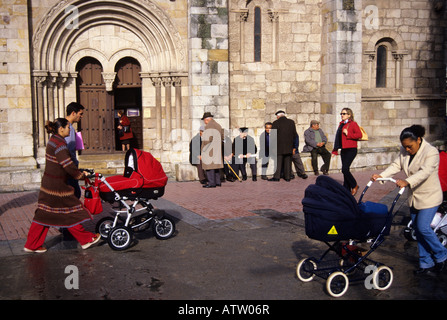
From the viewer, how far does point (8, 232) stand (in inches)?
338

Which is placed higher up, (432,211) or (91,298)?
(432,211)

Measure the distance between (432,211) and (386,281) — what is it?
3.43 feet

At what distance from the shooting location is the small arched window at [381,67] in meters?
17.8

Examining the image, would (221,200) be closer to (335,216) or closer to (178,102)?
(178,102)

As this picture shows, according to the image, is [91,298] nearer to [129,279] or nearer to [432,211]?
[129,279]

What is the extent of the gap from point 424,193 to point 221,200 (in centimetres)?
552

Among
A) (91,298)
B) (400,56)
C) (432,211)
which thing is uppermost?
(400,56)

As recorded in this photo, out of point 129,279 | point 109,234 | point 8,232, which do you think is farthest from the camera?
point 8,232

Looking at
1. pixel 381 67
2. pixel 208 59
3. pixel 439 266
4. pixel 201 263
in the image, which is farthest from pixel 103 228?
pixel 381 67

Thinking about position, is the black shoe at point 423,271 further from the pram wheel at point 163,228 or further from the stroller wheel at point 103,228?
the stroller wheel at point 103,228

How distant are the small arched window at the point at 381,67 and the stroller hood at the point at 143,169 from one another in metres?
11.9

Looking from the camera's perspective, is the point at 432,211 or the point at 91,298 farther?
the point at 432,211

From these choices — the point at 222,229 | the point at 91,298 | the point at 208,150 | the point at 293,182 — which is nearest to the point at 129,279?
the point at 91,298

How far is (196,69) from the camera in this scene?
47.2 feet
